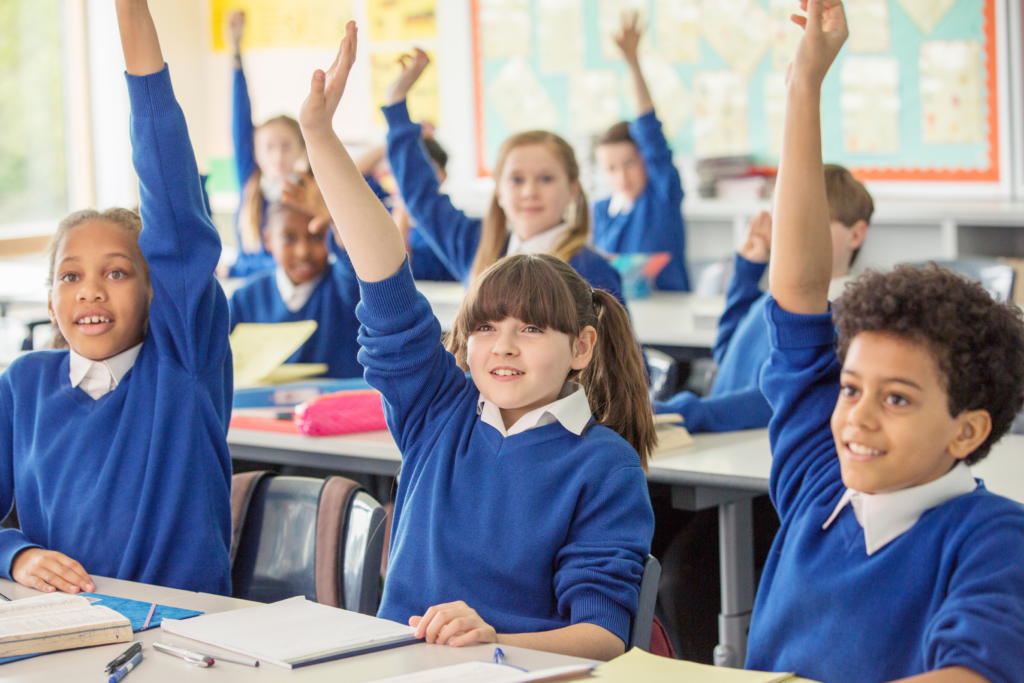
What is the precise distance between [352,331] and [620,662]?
7.17ft

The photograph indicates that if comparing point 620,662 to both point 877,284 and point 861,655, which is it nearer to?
point 861,655

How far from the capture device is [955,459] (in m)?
1.14

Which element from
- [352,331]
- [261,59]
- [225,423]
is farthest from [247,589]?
[261,59]

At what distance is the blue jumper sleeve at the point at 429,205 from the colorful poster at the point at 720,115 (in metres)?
2.28

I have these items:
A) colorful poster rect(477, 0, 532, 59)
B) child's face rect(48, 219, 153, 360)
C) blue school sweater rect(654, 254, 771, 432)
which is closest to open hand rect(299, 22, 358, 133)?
child's face rect(48, 219, 153, 360)

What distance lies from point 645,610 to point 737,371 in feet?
3.87

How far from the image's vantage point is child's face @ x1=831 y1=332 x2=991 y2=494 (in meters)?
1.10

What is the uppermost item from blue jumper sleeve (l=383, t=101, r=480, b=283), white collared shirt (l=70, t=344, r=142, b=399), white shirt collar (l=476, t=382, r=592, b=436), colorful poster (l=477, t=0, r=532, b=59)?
colorful poster (l=477, t=0, r=532, b=59)

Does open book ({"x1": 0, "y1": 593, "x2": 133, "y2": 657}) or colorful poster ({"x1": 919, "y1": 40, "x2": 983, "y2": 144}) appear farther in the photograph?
colorful poster ({"x1": 919, "y1": 40, "x2": 983, "y2": 144})

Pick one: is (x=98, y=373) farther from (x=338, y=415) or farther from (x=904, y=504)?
(x=904, y=504)

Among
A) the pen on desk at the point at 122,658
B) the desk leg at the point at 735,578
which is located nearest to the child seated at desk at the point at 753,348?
the desk leg at the point at 735,578

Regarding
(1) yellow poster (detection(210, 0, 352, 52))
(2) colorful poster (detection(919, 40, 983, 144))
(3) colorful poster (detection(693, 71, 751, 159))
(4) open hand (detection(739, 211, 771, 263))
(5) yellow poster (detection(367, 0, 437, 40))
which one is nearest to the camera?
(4) open hand (detection(739, 211, 771, 263))

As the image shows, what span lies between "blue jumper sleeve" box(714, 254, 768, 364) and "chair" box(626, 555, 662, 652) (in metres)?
1.37

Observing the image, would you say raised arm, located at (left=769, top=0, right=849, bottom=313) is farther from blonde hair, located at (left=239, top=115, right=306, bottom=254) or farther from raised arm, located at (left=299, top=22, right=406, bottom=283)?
blonde hair, located at (left=239, top=115, right=306, bottom=254)
